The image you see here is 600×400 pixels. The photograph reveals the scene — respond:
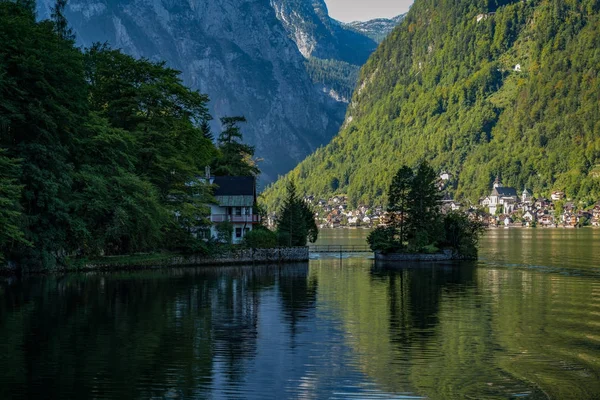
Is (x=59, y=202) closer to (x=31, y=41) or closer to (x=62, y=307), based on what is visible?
(x=31, y=41)

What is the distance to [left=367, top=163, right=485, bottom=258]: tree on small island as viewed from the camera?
94.7 m

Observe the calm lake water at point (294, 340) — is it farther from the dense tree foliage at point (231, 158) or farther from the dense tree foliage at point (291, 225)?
the dense tree foliage at point (231, 158)

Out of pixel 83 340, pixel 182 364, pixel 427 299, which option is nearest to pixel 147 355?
pixel 182 364

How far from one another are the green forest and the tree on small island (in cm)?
2466

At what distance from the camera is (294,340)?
32188mm

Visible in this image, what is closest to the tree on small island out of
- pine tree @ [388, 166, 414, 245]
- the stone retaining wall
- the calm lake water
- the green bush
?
pine tree @ [388, 166, 414, 245]

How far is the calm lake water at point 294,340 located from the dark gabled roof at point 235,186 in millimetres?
33808

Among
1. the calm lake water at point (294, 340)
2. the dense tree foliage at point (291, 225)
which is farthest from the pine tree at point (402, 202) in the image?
the calm lake water at point (294, 340)

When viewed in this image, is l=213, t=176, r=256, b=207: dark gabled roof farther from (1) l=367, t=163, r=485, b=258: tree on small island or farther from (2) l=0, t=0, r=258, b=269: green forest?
(1) l=367, t=163, r=485, b=258: tree on small island

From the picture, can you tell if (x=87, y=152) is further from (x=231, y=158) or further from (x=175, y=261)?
(x=231, y=158)

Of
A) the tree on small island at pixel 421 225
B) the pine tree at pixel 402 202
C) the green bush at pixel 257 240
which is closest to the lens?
the green bush at pixel 257 240

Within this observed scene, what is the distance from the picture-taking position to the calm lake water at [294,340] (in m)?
23.8

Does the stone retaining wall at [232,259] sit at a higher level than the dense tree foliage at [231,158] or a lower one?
lower

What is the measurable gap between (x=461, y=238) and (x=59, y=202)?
182 ft
